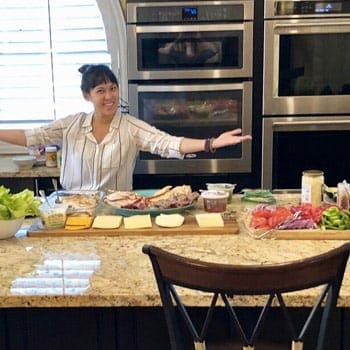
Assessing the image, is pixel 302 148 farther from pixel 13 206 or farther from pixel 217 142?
pixel 13 206

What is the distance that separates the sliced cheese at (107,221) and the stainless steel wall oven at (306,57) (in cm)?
150

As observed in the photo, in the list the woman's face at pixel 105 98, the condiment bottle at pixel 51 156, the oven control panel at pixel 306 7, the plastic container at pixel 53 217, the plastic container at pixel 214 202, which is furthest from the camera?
the condiment bottle at pixel 51 156

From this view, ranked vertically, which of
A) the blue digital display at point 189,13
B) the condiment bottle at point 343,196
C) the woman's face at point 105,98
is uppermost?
the blue digital display at point 189,13

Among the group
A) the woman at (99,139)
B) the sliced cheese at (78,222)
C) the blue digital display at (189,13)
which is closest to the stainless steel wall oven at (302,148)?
the woman at (99,139)

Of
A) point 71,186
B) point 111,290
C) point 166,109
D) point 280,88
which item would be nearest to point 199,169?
point 166,109

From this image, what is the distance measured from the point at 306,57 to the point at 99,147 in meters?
1.30

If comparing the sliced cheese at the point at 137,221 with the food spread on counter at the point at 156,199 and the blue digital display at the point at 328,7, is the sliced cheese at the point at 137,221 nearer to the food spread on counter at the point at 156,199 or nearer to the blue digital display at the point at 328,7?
the food spread on counter at the point at 156,199

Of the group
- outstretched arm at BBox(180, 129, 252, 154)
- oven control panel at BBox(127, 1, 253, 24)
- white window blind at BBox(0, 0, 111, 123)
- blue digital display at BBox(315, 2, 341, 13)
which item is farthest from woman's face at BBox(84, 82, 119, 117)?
blue digital display at BBox(315, 2, 341, 13)

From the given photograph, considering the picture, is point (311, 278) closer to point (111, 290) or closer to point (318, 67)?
point (111, 290)

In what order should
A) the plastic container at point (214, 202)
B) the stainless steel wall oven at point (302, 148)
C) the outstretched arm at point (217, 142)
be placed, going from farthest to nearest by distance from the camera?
the stainless steel wall oven at point (302, 148) → the outstretched arm at point (217, 142) → the plastic container at point (214, 202)

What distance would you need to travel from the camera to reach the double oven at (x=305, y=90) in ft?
10.8

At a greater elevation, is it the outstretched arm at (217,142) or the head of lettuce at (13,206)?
the outstretched arm at (217,142)

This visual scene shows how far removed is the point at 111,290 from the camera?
1581 millimetres

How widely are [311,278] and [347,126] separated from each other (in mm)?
2188
